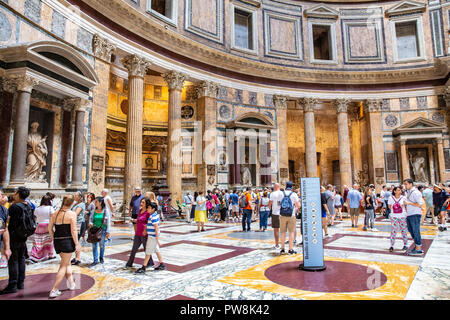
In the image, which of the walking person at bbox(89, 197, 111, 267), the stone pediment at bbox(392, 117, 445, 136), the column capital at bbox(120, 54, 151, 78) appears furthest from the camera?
the stone pediment at bbox(392, 117, 445, 136)

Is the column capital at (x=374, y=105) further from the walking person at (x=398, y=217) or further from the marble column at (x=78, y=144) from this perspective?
the marble column at (x=78, y=144)

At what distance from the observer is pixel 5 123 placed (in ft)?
28.2

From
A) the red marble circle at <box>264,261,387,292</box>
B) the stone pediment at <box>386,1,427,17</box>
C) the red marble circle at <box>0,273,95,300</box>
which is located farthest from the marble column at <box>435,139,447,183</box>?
the red marble circle at <box>0,273,95,300</box>

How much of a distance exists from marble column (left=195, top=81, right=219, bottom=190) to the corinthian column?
506 centimetres

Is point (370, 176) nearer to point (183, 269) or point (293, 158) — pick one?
point (293, 158)

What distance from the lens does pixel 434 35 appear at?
2197 centimetres

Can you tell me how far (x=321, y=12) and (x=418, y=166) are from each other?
45.9 ft

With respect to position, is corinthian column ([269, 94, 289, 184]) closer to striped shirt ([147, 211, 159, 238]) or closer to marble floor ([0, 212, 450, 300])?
marble floor ([0, 212, 450, 300])

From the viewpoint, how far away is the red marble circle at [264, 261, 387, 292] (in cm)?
393

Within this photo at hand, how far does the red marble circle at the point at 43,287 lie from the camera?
3736 millimetres

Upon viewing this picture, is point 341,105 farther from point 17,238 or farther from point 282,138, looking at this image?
point 17,238

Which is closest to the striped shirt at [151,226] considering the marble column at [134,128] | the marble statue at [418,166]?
the marble column at [134,128]

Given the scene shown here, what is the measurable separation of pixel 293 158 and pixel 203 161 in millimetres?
10869

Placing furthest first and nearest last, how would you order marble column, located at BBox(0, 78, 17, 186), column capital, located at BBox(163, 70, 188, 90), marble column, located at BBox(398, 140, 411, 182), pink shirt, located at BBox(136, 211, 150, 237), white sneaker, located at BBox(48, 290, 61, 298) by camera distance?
1. marble column, located at BBox(398, 140, 411, 182)
2. column capital, located at BBox(163, 70, 188, 90)
3. marble column, located at BBox(0, 78, 17, 186)
4. pink shirt, located at BBox(136, 211, 150, 237)
5. white sneaker, located at BBox(48, 290, 61, 298)
